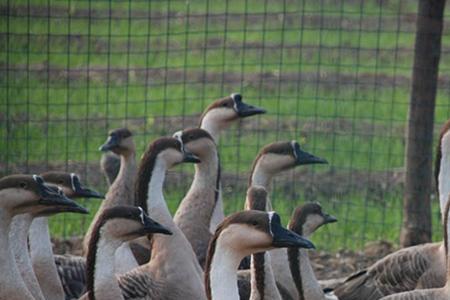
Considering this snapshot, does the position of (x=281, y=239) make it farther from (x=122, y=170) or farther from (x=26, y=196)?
(x=122, y=170)

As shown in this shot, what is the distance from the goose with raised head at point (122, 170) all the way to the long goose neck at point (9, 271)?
3256mm

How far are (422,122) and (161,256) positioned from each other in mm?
3832

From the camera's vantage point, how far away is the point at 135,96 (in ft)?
63.0

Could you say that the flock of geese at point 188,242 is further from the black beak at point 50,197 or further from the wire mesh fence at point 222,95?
the wire mesh fence at point 222,95

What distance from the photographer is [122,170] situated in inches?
496

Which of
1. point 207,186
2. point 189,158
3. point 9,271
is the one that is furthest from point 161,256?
point 207,186

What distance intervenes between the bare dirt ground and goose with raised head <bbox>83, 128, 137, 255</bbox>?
935 mm

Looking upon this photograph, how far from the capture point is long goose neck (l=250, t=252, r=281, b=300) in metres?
8.93

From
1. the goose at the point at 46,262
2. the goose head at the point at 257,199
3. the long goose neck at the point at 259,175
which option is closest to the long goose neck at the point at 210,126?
the long goose neck at the point at 259,175

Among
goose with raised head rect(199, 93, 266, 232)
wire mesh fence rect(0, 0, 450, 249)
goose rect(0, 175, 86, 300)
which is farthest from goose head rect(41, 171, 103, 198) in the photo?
wire mesh fence rect(0, 0, 450, 249)

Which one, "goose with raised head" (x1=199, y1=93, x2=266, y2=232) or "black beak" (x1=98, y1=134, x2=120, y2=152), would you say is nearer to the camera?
"black beak" (x1=98, y1=134, x2=120, y2=152)

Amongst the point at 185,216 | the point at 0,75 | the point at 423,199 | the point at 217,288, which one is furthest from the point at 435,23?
the point at 217,288

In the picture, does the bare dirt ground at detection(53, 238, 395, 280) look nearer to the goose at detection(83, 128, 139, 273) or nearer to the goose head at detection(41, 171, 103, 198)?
the goose at detection(83, 128, 139, 273)

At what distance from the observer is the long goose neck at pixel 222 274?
8133 millimetres
